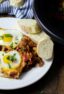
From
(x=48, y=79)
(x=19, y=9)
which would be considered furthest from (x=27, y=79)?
(x=19, y=9)

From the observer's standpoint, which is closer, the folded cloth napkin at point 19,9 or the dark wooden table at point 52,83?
the dark wooden table at point 52,83

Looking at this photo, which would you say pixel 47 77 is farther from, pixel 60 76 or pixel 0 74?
pixel 0 74

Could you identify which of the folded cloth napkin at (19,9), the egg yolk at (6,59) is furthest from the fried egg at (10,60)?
the folded cloth napkin at (19,9)

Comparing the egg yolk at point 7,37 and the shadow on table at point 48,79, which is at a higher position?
the egg yolk at point 7,37

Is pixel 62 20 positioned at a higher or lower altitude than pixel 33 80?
higher

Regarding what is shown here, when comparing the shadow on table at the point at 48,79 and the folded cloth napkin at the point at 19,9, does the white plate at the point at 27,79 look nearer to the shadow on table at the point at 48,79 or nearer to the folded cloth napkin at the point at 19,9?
the shadow on table at the point at 48,79

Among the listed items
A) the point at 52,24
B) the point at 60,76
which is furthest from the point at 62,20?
the point at 60,76

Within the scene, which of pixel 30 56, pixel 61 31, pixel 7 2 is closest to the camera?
pixel 61 31

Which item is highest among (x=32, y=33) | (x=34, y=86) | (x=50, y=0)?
(x=50, y=0)
